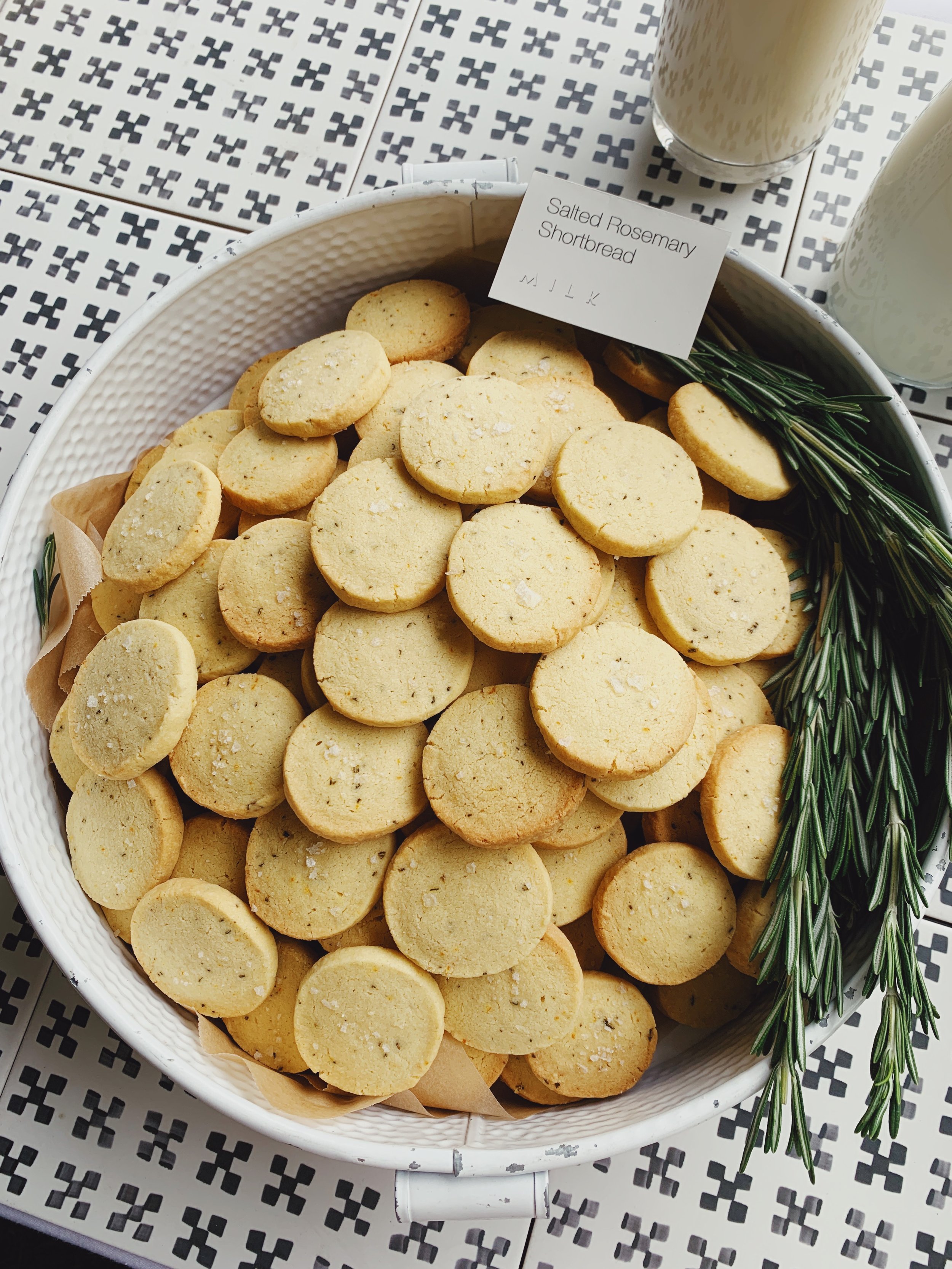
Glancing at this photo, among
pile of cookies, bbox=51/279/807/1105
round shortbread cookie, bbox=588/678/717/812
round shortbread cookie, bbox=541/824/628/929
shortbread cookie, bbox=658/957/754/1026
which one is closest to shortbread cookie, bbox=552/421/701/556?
pile of cookies, bbox=51/279/807/1105

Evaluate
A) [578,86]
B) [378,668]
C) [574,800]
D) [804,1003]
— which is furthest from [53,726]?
[578,86]

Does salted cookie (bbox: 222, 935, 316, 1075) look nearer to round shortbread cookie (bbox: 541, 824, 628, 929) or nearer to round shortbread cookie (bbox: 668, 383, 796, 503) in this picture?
round shortbread cookie (bbox: 541, 824, 628, 929)

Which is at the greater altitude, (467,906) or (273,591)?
(273,591)

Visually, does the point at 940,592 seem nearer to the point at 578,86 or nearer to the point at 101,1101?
the point at 578,86

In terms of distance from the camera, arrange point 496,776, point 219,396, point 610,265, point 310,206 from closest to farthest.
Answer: point 496,776 < point 610,265 < point 219,396 < point 310,206

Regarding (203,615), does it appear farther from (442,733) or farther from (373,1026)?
(373,1026)

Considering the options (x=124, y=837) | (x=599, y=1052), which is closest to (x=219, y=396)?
Answer: (x=124, y=837)

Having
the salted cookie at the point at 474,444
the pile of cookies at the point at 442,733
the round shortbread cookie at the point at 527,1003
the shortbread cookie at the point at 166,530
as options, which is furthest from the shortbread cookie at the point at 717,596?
the shortbread cookie at the point at 166,530

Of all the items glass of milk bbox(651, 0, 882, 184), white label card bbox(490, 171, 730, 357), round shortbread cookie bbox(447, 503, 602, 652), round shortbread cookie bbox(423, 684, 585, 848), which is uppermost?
glass of milk bbox(651, 0, 882, 184)
